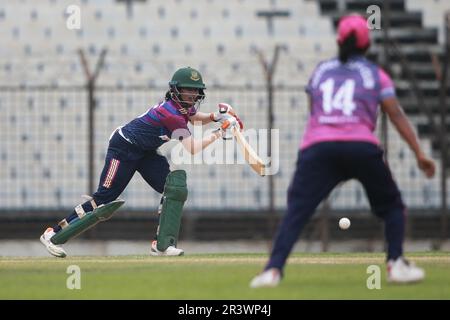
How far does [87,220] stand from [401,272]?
4.60 m

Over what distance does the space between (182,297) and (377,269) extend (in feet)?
6.89

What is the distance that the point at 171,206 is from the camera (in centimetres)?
1287

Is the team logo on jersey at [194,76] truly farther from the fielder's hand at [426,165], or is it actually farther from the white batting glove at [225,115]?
the fielder's hand at [426,165]

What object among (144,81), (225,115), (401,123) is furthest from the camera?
(144,81)

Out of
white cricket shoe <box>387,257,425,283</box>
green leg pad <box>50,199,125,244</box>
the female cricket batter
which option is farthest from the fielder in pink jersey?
green leg pad <box>50,199,125,244</box>

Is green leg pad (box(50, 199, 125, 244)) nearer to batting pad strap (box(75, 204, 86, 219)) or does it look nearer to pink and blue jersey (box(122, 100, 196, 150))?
batting pad strap (box(75, 204, 86, 219))

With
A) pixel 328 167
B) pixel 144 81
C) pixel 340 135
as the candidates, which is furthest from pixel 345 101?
pixel 144 81

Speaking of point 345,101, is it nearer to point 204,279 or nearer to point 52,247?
point 204,279

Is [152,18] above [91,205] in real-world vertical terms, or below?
above

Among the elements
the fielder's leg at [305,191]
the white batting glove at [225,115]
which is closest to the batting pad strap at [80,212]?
the white batting glove at [225,115]
